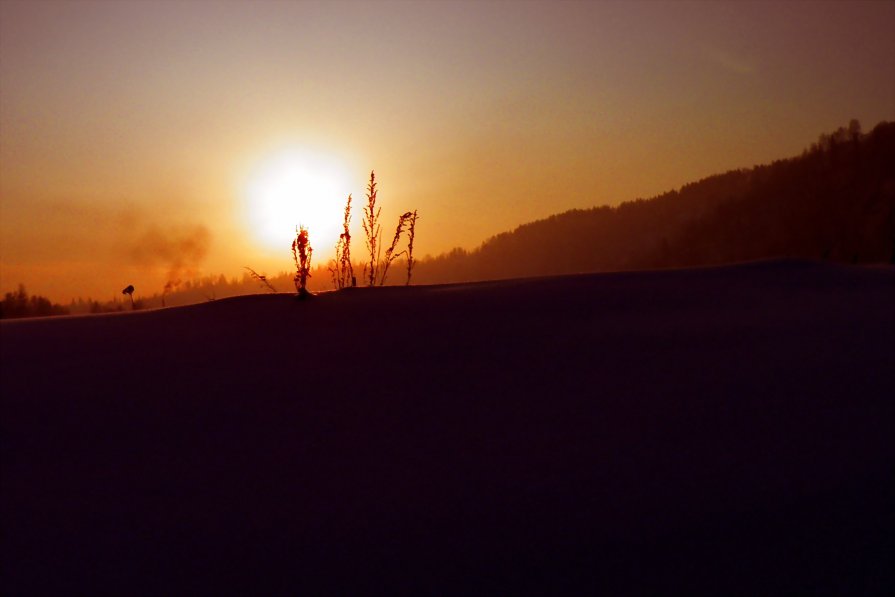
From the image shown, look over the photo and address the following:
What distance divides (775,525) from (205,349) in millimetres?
2175

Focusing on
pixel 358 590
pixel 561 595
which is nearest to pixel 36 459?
pixel 358 590

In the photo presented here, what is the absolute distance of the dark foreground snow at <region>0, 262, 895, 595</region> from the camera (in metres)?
1.54

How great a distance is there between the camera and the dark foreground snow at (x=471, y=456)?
1.54m

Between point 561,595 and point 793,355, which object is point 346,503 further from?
point 793,355

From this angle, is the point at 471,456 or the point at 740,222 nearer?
the point at 471,456

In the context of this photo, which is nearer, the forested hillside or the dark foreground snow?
the dark foreground snow

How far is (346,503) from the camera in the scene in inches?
70.1

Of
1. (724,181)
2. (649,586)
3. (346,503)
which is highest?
(724,181)

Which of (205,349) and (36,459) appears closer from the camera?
(36,459)

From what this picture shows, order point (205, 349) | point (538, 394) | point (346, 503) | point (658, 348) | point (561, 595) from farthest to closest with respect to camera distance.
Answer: point (205, 349)
point (658, 348)
point (538, 394)
point (346, 503)
point (561, 595)

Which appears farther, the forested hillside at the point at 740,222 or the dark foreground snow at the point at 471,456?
the forested hillside at the point at 740,222

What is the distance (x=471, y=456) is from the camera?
1.95 metres

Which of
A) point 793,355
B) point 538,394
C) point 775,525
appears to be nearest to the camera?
point 775,525

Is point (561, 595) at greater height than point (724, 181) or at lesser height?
lesser
